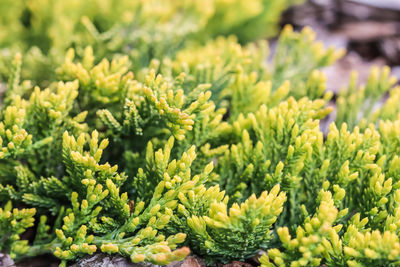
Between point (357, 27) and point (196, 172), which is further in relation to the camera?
point (357, 27)

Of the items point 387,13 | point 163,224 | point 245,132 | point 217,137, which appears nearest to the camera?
point 163,224

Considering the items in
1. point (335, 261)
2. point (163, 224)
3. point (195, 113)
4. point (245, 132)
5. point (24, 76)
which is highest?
point (24, 76)

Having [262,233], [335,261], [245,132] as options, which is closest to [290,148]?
[245,132]

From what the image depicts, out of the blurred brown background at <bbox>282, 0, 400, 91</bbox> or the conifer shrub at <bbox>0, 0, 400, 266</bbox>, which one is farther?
the blurred brown background at <bbox>282, 0, 400, 91</bbox>

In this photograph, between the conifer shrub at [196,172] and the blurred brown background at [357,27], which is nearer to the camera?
the conifer shrub at [196,172]

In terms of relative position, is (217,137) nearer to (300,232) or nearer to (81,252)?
(300,232)

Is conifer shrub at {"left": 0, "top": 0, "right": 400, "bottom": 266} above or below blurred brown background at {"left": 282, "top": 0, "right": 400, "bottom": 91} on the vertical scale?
below

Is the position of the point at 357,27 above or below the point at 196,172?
above

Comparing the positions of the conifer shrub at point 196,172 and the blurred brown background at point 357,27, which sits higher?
the blurred brown background at point 357,27
